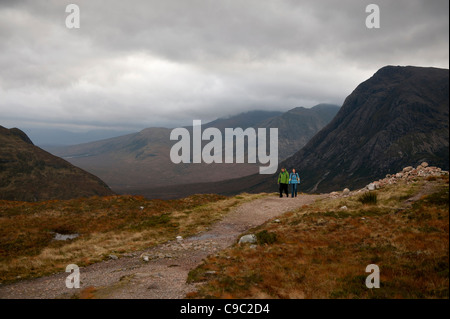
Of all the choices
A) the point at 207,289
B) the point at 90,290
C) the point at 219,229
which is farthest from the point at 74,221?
the point at 207,289

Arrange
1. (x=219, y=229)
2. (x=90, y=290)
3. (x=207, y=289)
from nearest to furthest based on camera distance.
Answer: (x=207, y=289)
(x=90, y=290)
(x=219, y=229)

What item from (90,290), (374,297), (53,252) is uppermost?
(374,297)

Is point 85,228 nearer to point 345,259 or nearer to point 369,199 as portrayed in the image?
point 345,259

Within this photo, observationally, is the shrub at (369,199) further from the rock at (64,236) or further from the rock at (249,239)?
the rock at (64,236)

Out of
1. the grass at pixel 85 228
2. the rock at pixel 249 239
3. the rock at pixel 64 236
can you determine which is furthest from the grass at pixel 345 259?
the rock at pixel 64 236

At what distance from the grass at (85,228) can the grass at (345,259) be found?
9.75 meters

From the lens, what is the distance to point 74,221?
31953 millimetres

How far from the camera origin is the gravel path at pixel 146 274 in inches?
488

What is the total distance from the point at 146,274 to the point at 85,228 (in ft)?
61.2

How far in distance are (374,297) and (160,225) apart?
2272 cm

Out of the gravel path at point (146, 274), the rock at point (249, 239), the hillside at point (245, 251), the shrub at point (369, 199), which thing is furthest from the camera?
the shrub at point (369, 199)

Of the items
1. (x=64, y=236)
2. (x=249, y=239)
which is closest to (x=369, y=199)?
(x=249, y=239)
